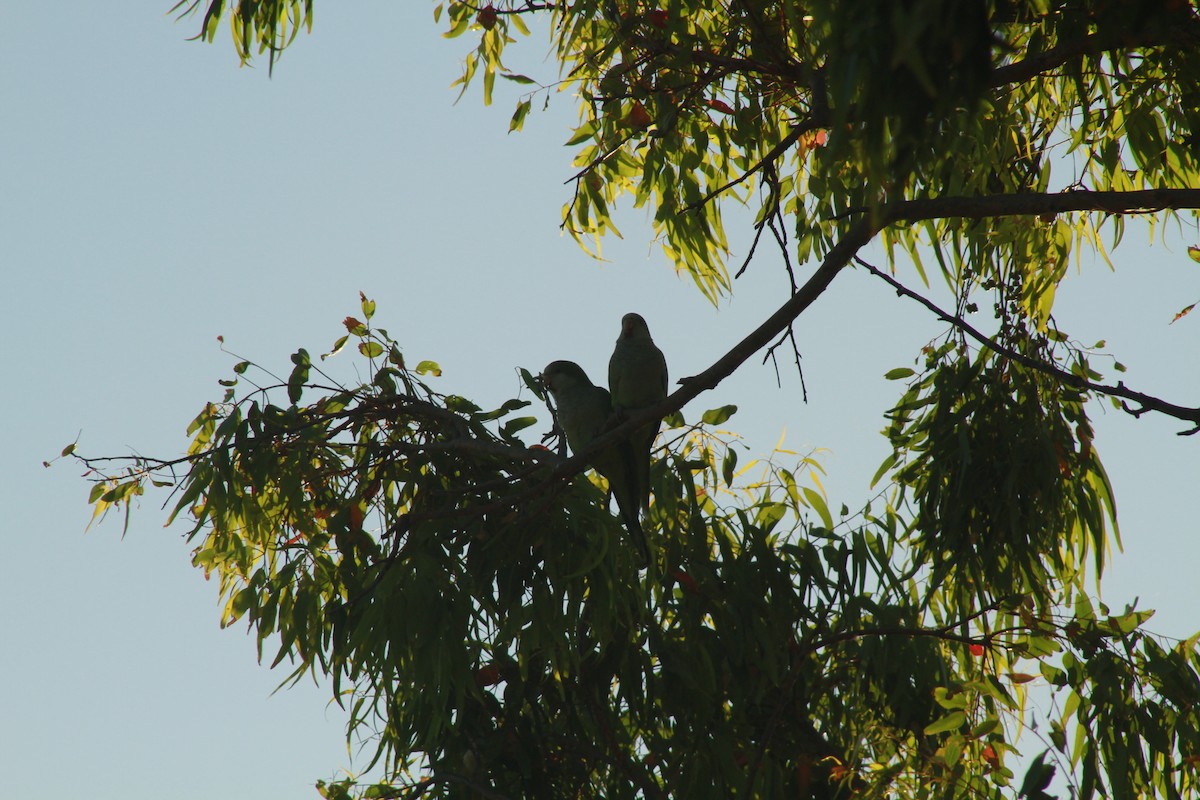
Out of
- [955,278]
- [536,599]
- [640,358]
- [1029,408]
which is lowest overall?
[536,599]

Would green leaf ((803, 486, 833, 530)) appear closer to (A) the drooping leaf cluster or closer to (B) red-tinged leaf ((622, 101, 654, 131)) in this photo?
(A) the drooping leaf cluster

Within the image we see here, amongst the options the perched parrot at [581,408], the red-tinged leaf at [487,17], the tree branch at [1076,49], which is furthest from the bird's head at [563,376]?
the tree branch at [1076,49]

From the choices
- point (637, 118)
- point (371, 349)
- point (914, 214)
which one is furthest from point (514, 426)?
point (914, 214)

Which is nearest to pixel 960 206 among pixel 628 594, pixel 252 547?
pixel 628 594

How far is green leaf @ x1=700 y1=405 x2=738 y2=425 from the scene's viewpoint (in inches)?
100

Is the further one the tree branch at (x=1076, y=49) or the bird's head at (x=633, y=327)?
the bird's head at (x=633, y=327)

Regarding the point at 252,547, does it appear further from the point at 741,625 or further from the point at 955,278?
the point at 955,278

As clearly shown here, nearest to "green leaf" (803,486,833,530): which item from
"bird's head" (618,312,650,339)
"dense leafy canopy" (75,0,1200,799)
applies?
"dense leafy canopy" (75,0,1200,799)

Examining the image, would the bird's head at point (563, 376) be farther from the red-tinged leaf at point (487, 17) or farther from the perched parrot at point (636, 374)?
the red-tinged leaf at point (487, 17)

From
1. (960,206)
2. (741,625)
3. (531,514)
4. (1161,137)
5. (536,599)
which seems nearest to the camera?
(960,206)

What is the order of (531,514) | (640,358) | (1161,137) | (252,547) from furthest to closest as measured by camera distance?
(640,358)
(252,547)
(531,514)
(1161,137)

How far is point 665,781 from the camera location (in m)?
2.42

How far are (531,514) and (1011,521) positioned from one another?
3.40 ft

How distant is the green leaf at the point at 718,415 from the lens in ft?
8.37
